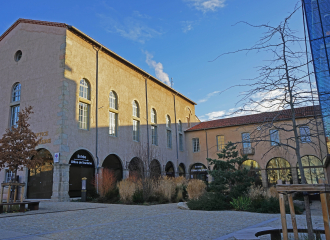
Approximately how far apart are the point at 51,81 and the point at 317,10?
1471cm

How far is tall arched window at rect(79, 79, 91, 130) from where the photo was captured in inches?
732

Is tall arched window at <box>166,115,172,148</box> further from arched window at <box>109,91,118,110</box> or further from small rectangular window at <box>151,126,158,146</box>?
arched window at <box>109,91,118,110</box>

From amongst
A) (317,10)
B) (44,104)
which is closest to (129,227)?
(317,10)

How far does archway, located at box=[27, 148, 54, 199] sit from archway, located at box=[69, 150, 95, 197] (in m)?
1.16

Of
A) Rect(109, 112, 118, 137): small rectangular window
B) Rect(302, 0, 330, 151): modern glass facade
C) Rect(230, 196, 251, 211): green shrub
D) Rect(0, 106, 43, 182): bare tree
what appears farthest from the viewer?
Rect(109, 112, 118, 137): small rectangular window

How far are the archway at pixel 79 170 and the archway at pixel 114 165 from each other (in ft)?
5.49

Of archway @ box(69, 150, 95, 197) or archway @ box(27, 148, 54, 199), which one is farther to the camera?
archway @ box(69, 150, 95, 197)

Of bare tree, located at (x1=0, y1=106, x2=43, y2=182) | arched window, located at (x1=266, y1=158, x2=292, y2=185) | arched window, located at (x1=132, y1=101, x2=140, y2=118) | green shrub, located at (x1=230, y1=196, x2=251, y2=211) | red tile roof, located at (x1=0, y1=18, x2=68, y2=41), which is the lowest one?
green shrub, located at (x1=230, y1=196, x2=251, y2=211)

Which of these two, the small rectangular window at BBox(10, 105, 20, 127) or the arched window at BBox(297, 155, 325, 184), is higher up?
the small rectangular window at BBox(10, 105, 20, 127)

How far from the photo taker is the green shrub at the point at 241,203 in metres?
9.92

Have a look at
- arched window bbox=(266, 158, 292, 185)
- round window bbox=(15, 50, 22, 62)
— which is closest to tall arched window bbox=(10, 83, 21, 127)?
round window bbox=(15, 50, 22, 62)

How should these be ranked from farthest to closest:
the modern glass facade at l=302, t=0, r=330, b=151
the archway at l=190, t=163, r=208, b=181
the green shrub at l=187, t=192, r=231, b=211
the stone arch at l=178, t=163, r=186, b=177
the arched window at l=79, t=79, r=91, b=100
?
the stone arch at l=178, t=163, r=186, b=177
the archway at l=190, t=163, r=208, b=181
the arched window at l=79, t=79, r=91, b=100
the green shrub at l=187, t=192, r=231, b=211
the modern glass facade at l=302, t=0, r=330, b=151

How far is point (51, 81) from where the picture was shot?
1773 cm

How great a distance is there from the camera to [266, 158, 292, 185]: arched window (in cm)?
2482
